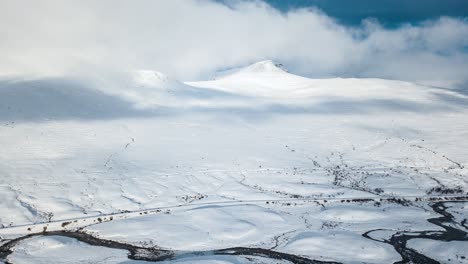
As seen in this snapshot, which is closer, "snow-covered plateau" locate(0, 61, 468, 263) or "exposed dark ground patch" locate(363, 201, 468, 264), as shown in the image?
"exposed dark ground patch" locate(363, 201, 468, 264)

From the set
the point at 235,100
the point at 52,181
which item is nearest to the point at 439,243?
the point at 52,181

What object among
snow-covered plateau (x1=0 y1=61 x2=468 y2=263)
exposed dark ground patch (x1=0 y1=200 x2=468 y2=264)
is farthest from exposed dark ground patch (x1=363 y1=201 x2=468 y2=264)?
snow-covered plateau (x1=0 y1=61 x2=468 y2=263)

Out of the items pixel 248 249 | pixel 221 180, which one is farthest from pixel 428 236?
pixel 221 180

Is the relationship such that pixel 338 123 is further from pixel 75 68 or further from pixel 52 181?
pixel 75 68

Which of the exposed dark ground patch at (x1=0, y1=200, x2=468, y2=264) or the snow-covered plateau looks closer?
the exposed dark ground patch at (x1=0, y1=200, x2=468, y2=264)

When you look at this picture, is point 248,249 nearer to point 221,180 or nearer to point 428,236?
point 428,236

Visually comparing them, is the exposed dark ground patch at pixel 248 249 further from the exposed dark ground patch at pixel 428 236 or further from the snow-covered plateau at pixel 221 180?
the snow-covered plateau at pixel 221 180

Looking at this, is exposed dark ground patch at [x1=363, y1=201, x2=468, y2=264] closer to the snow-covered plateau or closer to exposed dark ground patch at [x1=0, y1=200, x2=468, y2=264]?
exposed dark ground patch at [x1=0, y1=200, x2=468, y2=264]

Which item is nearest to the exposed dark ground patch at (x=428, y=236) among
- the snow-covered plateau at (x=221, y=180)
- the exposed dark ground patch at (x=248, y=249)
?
the exposed dark ground patch at (x=248, y=249)
